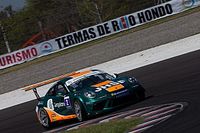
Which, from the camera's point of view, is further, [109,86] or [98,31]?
[98,31]

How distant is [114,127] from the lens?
10.6 m

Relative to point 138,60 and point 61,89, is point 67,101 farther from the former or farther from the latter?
point 138,60

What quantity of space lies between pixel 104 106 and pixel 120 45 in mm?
18952

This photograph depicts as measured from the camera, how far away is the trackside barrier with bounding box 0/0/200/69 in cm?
4125

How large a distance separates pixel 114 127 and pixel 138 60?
42.5ft

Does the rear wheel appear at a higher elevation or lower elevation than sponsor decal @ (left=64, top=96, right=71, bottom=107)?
lower

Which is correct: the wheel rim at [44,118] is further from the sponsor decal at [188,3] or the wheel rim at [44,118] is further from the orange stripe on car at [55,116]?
the sponsor decal at [188,3]

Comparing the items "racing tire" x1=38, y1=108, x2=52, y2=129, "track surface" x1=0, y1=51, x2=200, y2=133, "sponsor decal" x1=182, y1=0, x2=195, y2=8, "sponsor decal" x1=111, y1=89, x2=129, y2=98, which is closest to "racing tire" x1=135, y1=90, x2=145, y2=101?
"track surface" x1=0, y1=51, x2=200, y2=133

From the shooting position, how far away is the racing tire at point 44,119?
14602mm

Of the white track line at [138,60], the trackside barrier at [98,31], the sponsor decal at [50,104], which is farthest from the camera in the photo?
the trackside barrier at [98,31]

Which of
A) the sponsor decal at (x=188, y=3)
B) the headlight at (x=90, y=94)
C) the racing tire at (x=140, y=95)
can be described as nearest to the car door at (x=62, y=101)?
the headlight at (x=90, y=94)

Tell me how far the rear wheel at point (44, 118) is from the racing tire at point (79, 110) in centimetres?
143

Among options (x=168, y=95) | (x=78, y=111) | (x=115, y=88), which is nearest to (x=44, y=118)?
(x=78, y=111)

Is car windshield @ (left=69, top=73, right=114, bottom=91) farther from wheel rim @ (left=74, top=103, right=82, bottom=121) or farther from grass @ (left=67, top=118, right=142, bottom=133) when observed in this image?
grass @ (left=67, top=118, right=142, bottom=133)
